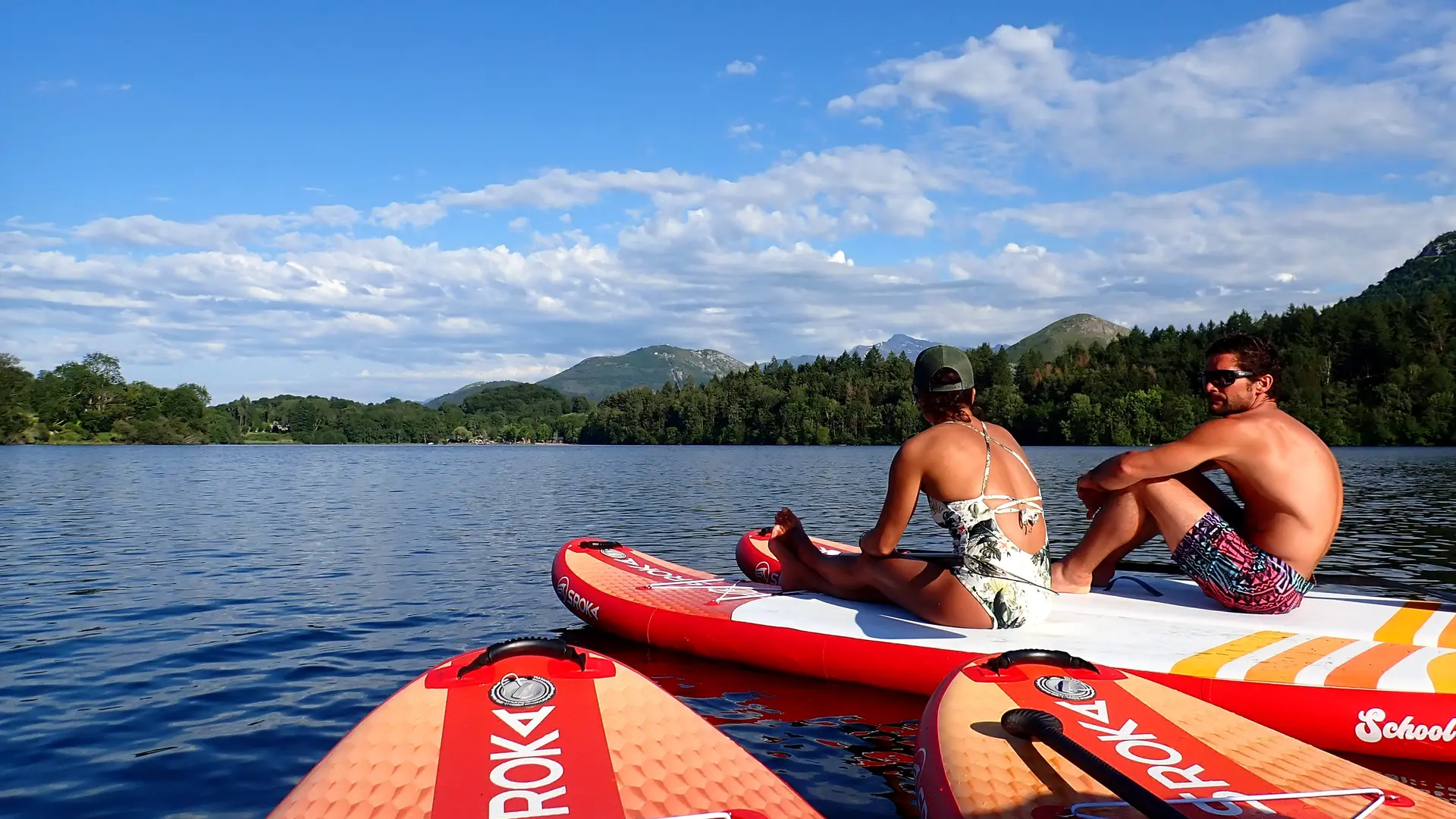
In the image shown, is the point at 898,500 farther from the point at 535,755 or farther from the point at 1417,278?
the point at 1417,278

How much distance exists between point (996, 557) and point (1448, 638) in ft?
9.85

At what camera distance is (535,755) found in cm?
395

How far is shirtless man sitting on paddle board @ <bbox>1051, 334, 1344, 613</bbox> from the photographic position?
21.2 ft

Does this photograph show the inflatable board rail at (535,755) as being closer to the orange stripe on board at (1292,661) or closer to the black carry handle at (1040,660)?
the black carry handle at (1040,660)

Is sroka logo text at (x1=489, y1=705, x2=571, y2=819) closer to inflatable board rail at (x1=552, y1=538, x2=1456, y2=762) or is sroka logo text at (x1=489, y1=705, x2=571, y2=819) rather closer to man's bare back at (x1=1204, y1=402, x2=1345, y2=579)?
inflatable board rail at (x1=552, y1=538, x2=1456, y2=762)

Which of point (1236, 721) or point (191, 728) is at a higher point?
point (1236, 721)

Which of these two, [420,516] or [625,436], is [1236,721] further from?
[625,436]

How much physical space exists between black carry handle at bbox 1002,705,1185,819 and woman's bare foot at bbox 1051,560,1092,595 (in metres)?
3.50

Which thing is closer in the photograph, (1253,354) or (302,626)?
(1253,354)

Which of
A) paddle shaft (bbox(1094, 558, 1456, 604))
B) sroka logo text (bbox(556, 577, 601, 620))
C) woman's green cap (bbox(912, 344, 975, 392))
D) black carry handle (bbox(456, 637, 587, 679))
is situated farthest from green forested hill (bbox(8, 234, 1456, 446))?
black carry handle (bbox(456, 637, 587, 679))

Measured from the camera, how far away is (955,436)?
6215mm

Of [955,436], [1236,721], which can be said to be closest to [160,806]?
[955,436]

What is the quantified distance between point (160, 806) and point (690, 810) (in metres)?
3.57

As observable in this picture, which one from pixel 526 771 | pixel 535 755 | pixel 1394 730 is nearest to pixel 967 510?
pixel 1394 730
